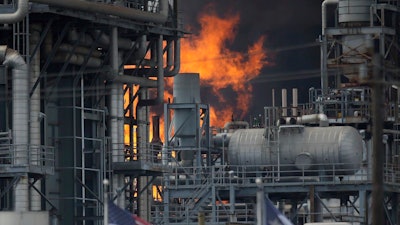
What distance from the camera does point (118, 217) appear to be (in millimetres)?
54688

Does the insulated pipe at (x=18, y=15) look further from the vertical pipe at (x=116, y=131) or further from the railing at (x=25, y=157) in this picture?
the vertical pipe at (x=116, y=131)

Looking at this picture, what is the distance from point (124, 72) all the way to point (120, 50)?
3041mm

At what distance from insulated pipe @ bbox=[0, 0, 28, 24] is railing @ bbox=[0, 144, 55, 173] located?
5.24 m

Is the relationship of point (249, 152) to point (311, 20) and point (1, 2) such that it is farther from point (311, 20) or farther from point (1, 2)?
point (311, 20)

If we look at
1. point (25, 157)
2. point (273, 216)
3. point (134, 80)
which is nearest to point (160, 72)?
point (134, 80)

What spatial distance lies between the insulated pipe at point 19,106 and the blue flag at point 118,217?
22.0 m

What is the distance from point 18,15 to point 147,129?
→ 59.1ft

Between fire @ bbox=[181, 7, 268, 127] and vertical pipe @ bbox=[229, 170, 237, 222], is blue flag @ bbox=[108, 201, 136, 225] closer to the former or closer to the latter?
vertical pipe @ bbox=[229, 170, 237, 222]

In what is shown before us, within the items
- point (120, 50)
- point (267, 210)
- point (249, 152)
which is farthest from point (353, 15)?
point (267, 210)

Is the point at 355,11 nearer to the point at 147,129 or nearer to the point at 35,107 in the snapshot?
the point at 147,129

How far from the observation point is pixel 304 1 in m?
132

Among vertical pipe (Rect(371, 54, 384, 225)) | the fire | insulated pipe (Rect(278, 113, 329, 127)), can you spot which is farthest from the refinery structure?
vertical pipe (Rect(371, 54, 384, 225))

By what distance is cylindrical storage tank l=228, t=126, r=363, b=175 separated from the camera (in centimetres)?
9194

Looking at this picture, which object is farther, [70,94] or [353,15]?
[353,15]
